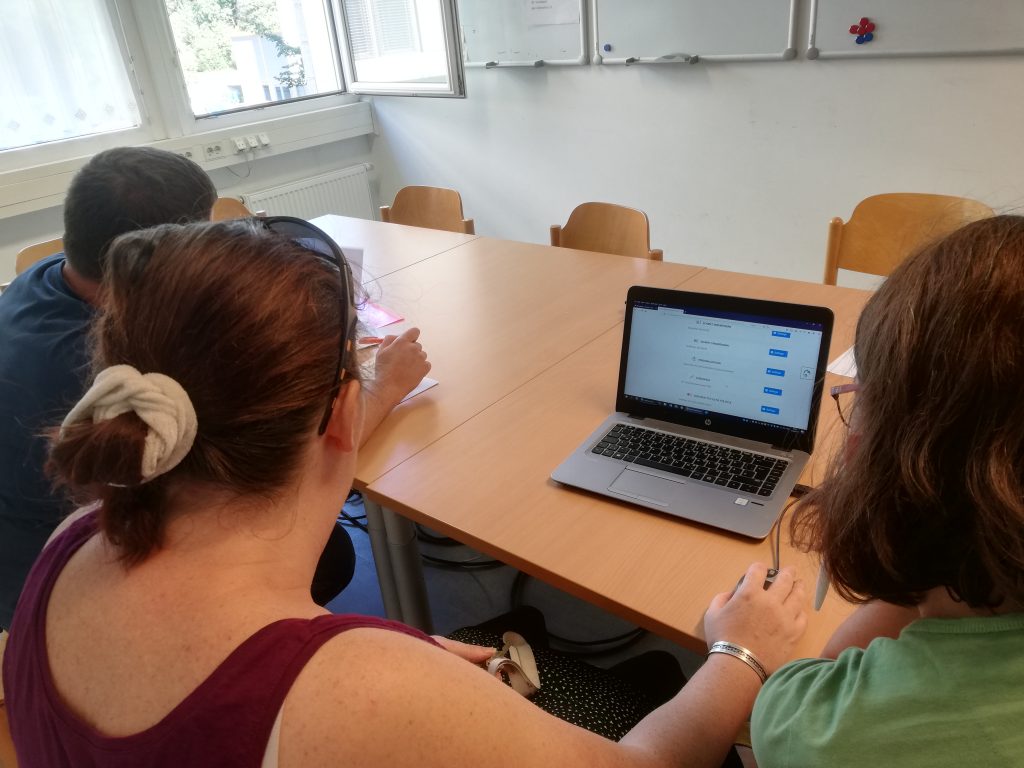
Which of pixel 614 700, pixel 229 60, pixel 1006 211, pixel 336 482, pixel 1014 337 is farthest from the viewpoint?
pixel 229 60

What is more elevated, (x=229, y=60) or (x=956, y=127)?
(x=229, y=60)

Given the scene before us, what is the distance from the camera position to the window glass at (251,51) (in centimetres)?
375

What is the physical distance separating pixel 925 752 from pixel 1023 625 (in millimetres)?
120

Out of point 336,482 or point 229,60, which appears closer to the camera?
point 336,482

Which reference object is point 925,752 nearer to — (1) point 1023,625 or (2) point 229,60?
(1) point 1023,625

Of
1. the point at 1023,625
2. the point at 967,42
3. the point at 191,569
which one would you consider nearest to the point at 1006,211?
the point at 1023,625

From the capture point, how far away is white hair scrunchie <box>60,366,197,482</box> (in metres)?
0.59

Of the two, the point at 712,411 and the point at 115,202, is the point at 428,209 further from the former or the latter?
the point at 712,411

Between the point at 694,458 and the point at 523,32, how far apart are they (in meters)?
3.00

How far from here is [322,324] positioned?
2.23ft

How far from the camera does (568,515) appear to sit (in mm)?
1123

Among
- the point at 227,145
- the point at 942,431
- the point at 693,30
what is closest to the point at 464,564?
the point at 942,431

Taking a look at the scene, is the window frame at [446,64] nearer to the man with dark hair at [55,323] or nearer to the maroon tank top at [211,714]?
the man with dark hair at [55,323]

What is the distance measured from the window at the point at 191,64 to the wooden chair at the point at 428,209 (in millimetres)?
916
